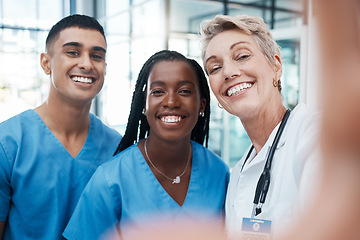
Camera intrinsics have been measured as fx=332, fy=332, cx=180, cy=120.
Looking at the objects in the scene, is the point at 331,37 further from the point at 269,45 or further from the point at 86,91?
the point at 86,91

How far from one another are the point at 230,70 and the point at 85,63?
2.12 feet

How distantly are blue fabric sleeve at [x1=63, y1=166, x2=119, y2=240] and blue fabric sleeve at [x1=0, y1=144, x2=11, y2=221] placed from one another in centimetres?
29

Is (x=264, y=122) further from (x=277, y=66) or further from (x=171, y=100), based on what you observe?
(x=171, y=100)

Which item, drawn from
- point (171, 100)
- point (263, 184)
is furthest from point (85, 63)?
point (263, 184)

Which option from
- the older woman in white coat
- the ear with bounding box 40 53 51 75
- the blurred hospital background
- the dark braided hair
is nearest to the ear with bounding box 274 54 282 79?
the older woman in white coat

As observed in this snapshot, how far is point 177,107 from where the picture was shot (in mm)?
1256

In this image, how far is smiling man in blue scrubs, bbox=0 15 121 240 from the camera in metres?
1.30

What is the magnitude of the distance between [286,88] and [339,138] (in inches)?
141

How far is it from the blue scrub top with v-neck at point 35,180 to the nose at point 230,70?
0.75 metres

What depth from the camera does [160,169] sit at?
52.5 inches

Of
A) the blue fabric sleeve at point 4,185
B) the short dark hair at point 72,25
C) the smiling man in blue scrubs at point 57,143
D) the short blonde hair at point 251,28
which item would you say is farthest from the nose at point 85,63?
the short blonde hair at point 251,28

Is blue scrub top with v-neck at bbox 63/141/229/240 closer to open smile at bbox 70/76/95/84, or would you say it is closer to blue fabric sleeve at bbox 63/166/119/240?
blue fabric sleeve at bbox 63/166/119/240

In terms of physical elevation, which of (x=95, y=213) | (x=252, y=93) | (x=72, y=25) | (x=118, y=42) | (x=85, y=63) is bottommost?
(x=95, y=213)

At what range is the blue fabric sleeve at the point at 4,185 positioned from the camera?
127 centimetres
